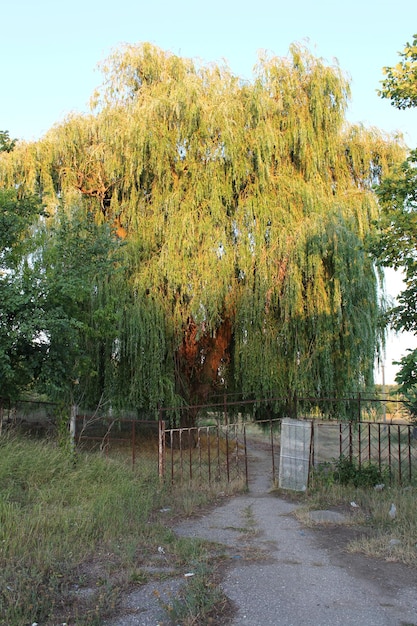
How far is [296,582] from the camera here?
5.21 metres

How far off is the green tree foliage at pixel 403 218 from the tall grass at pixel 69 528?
4.03 metres

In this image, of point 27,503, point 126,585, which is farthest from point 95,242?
point 126,585

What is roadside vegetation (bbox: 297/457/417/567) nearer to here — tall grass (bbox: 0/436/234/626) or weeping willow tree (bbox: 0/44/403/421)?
tall grass (bbox: 0/436/234/626)

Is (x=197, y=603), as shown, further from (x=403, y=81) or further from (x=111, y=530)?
(x=403, y=81)

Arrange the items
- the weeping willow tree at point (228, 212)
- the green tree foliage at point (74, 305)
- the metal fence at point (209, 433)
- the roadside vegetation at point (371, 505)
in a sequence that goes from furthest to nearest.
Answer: the weeping willow tree at point (228, 212), the metal fence at point (209, 433), the green tree foliage at point (74, 305), the roadside vegetation at point (371, 505)

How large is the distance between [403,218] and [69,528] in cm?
570

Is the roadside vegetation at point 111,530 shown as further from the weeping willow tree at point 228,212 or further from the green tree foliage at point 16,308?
the weeping willow tree at point 228,212

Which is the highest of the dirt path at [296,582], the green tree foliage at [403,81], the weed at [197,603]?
the green tree foliage at [403,81]

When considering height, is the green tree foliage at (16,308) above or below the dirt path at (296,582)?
above

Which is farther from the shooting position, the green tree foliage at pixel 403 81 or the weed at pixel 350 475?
the weed at pixel 350 475

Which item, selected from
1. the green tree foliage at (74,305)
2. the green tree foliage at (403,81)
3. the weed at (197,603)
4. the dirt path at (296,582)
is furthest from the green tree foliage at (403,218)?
the green tree foliage at (74,305)

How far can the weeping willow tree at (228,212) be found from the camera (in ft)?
39.8

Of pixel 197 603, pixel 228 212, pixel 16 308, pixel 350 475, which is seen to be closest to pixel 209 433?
pixel 350 475

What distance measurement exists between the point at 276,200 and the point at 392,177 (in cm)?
573
